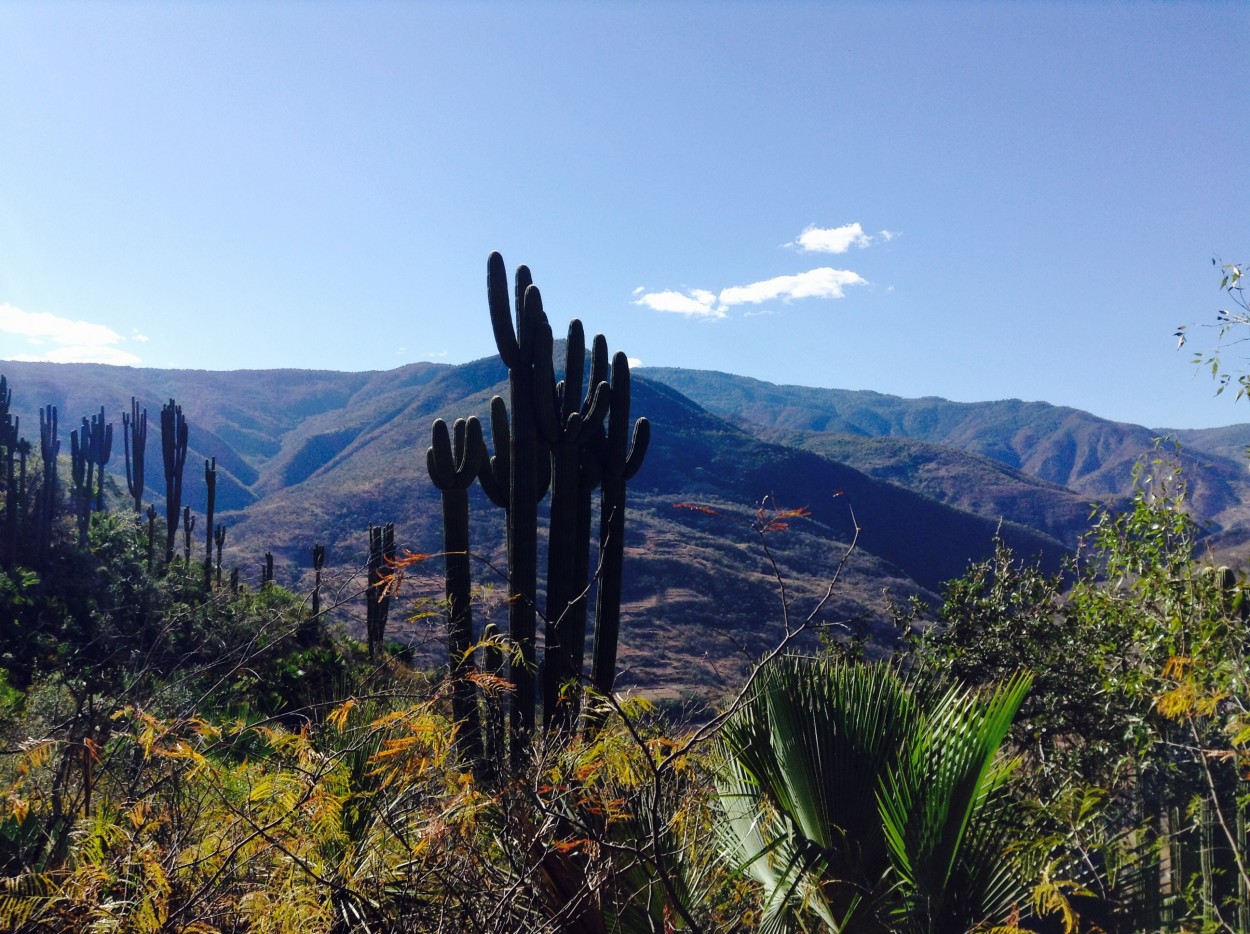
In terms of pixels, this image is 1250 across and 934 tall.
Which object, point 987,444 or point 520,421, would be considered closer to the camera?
point 520,421

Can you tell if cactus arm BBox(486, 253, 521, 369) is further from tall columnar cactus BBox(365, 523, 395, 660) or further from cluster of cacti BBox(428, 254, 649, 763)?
tall columnar cactus BBox(365, 523, 395, 660)

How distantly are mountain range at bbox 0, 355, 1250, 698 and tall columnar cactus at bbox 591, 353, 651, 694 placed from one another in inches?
31.4

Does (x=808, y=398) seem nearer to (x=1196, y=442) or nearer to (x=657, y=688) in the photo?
(x=1196, y=442)

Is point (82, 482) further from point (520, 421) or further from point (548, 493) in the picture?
point (520, 421)

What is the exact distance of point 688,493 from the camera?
5994cm

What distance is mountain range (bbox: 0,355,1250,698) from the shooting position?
35.8m

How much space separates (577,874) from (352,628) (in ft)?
90.6

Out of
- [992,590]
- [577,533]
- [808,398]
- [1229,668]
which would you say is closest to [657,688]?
[992,590]

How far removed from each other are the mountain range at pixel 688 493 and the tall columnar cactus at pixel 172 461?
4284mm

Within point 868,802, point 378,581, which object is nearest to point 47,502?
point 378,581

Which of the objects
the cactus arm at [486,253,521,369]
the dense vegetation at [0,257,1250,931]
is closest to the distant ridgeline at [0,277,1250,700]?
the cactus arm at [486,253,521,369]

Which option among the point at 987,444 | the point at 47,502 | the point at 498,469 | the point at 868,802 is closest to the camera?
the point at 868,802

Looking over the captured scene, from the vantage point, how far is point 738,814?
385 centimetres

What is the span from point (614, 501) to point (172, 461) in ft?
65.2
